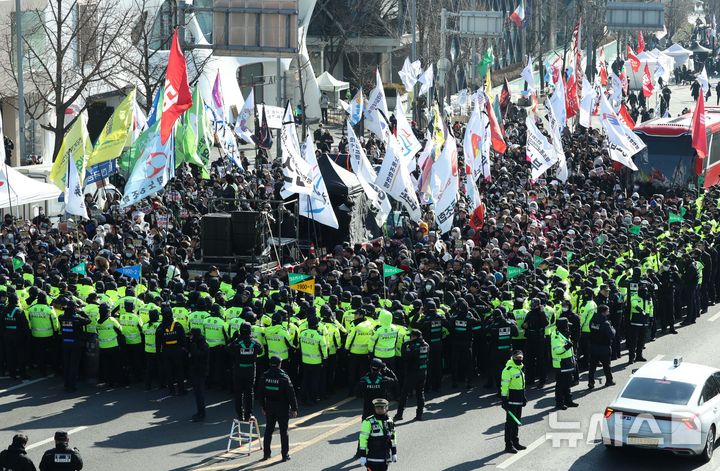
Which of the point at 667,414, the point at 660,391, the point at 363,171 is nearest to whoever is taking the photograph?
the point at 667,414

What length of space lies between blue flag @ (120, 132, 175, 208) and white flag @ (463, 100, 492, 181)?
6.36m

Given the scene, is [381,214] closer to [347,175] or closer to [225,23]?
[347,175]

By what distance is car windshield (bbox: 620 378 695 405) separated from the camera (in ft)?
55.9

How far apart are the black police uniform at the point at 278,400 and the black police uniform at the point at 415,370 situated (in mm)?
2370

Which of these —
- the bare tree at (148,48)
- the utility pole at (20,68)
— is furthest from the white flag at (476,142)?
the bare tree at (148,48)

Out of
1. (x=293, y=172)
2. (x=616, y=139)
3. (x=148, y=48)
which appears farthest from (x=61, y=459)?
(x=148, y=48)

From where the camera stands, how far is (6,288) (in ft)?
70.9

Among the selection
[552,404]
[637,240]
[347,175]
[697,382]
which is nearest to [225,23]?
[347,175]

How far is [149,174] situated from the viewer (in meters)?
27.3

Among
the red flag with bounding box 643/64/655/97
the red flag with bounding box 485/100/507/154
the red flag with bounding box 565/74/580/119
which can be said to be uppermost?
the red flag with bounding box 643/64/655/97

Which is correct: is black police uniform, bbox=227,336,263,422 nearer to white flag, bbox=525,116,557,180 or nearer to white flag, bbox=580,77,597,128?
white flag, bbox=525,116,557,180

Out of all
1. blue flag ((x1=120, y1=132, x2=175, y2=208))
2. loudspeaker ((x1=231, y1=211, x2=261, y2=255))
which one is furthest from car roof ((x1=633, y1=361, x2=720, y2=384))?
blue flag ((x1=120, y1=132, x2=175, y2=208))

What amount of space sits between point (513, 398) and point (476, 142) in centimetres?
1286

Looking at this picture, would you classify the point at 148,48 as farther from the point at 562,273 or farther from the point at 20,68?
the point at 562,273
